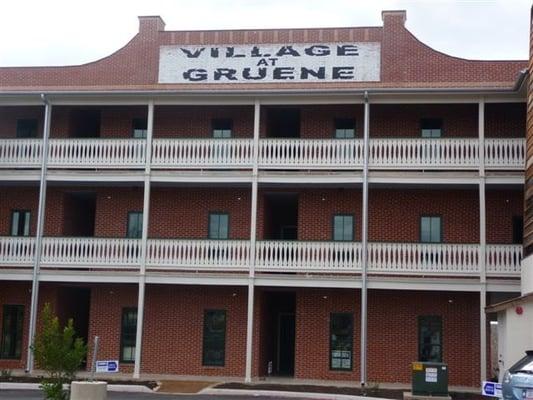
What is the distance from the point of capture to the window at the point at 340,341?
25.1 meters

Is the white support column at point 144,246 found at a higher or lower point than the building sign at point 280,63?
lower

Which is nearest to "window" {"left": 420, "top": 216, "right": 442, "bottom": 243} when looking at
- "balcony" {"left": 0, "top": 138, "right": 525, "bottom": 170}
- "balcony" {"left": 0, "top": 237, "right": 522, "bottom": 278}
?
"balcony" {"left": 0, "top": 237, "right": 522, "bottom": 278}

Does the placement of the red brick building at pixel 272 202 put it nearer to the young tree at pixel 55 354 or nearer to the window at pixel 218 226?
the window at pixel 218 226

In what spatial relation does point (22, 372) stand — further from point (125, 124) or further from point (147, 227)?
point (125, 124)

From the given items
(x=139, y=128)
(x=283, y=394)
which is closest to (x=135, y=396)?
(x=283, y=394)

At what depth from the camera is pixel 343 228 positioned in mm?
25844

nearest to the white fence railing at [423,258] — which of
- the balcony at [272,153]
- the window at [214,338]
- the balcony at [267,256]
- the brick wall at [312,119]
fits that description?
the balcony at [267,256]

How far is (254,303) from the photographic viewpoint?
2500 cm

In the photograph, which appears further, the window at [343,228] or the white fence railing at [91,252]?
the window at [343,228]

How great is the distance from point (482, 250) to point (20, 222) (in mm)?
14777

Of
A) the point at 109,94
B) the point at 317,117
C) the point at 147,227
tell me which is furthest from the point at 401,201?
the point at 109,94

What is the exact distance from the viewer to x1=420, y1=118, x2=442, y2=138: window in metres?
25.8

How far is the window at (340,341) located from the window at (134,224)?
6786mm

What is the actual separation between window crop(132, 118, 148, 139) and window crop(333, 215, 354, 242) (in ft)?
22.6
